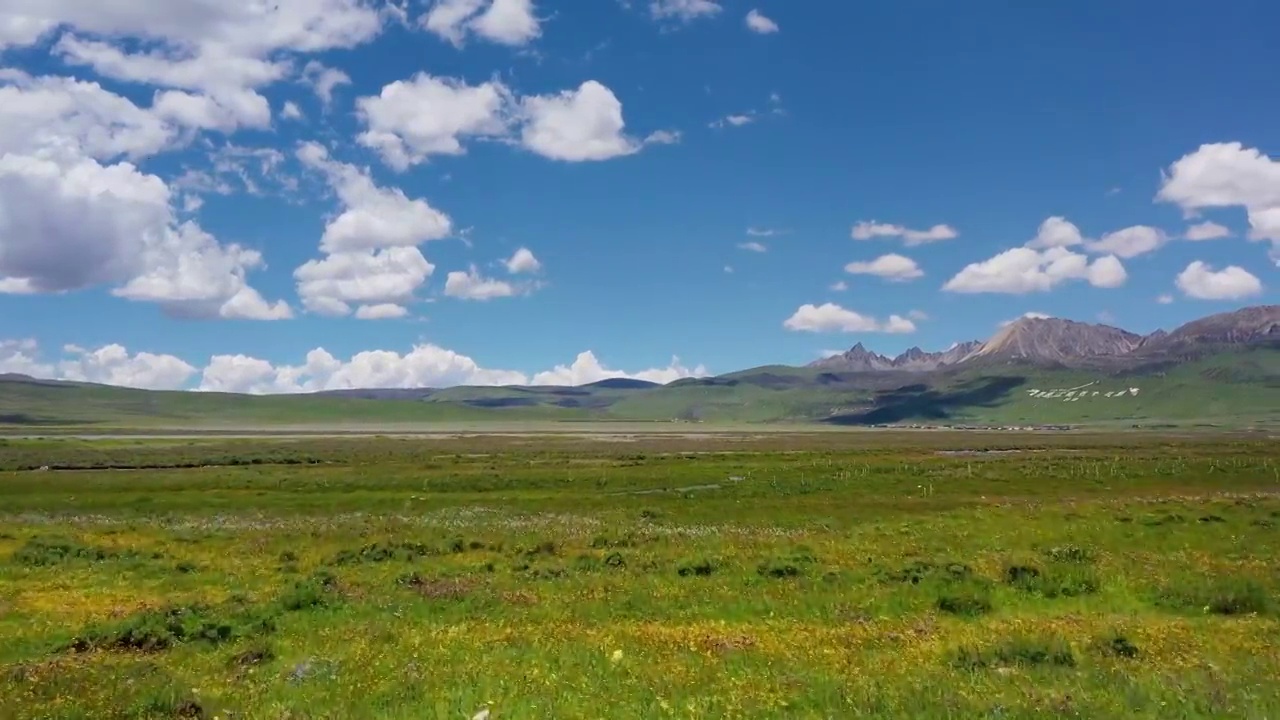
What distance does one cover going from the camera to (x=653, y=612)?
19875 mm

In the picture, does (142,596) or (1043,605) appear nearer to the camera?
(1043,605)

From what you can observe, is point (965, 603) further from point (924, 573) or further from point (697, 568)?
point (697, 568)

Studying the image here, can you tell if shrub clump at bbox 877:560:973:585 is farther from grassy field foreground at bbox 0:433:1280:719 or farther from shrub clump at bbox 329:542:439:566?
shrub clump at bbox 329:542:439:566

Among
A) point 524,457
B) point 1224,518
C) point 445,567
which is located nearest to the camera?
point 445,567

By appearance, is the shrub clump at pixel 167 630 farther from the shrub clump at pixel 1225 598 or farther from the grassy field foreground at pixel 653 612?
the shrub clump at pixel 1225 598

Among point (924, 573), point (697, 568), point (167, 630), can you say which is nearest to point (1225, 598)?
point (924, 573)

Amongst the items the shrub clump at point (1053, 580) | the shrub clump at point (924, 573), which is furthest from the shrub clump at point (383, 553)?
the shrub clump at point (1053, 580)

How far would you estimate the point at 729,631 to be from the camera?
17.5 metres

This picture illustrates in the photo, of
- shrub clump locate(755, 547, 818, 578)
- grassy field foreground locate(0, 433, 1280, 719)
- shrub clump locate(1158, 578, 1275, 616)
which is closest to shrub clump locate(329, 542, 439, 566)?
grassy field foreground locate(0, 433, 1280, 719)

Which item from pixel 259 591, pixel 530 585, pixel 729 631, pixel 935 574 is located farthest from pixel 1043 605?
pixel 259 591

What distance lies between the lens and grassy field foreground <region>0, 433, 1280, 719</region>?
40.5ft

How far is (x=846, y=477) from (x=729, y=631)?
55.2 metres

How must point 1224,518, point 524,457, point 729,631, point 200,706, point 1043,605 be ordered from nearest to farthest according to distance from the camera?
point 200,706, point 729,631, point 1043,605, point 1224,518, point 524,457

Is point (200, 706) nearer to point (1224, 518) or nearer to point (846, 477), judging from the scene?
point (1224, 518)
